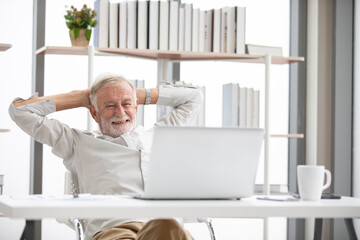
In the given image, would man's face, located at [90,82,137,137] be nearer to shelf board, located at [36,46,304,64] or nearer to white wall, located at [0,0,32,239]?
shelf board, located at [36,46,304,64]

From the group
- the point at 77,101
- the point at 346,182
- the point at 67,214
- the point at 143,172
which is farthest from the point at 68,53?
→ the point at 67,214

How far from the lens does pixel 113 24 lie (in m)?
3.58

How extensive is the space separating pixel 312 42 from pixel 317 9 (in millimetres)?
251

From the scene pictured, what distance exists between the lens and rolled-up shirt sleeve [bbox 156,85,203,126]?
285cm

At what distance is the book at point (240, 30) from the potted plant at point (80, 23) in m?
0.92

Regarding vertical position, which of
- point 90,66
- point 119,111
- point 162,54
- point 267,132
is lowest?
point 267,132

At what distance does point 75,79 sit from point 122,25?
1.85 ft

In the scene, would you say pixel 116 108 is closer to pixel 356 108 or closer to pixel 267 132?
pixel 267 132

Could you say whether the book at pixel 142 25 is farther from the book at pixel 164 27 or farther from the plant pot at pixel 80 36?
the plant pot at pixel 80 36

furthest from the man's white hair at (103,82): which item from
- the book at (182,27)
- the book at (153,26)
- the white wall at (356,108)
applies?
the white wall at (356,108)

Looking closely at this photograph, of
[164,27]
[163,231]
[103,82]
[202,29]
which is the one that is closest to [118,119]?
[103,82]

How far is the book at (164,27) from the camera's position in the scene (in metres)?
3.63

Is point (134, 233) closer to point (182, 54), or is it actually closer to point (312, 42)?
point (182, 54)

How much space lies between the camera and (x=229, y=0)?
4.30 metres
